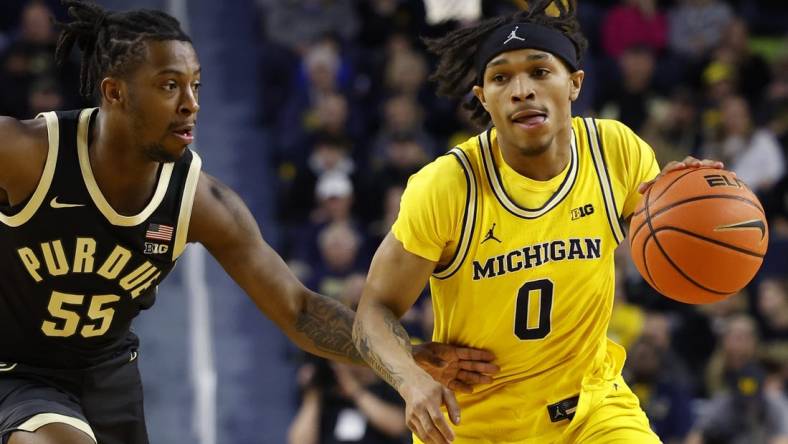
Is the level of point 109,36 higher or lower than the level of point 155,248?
higher

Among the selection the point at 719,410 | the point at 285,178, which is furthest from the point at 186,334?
the point at 719,410

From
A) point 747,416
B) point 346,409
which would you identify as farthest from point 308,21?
point 747,416

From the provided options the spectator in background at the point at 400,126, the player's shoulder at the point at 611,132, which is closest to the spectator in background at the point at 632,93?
the spectator in background at the point at 400,126

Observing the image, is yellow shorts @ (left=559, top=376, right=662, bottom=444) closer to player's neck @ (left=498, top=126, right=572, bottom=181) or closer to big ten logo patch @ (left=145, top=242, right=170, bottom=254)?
player's neck @ (left=498, top=126, right=572, bottom=181)

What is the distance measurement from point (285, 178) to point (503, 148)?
5994 millimetres

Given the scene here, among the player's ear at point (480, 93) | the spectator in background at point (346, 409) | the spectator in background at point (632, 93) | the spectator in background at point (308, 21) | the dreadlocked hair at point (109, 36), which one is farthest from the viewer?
the spectator in background at point (308, 21)

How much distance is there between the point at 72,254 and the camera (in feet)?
14.8

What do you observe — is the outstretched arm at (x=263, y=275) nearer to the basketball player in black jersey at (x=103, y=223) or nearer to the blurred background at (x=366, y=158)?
the basketball player in black jersey at (x=103, y=223)

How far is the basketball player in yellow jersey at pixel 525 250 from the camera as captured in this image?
14.5ft

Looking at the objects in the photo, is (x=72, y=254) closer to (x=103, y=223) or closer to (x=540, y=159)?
(x=103, y=223)

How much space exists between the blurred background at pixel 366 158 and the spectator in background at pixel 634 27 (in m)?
0.02

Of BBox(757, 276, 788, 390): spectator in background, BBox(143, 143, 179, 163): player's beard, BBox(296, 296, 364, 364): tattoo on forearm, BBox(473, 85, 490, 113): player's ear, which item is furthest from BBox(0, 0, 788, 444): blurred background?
BBox(143, 143, 179, 163): player's beard

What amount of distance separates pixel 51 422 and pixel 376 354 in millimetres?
1110

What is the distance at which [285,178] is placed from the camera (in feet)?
34.2
